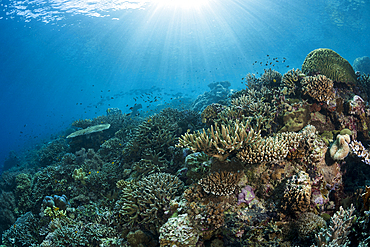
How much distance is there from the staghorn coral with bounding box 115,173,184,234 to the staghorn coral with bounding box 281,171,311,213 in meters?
2.74

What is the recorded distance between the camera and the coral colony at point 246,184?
3195 mm

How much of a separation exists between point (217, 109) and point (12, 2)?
34.3m

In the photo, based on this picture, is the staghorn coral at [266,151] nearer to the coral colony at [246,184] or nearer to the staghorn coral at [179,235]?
the coral colony at [246,184]

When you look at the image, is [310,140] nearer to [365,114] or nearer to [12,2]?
[365,114]

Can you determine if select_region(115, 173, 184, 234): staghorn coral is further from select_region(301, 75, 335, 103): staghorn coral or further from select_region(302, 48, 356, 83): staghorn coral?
select_region(302, 48, 356, 83): staghorn coral

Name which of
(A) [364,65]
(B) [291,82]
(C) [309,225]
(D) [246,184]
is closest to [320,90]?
(B) [291,82]

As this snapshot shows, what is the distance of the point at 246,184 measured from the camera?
3.77 metres

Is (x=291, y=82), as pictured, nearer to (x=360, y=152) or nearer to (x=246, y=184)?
(x=360, y=152)

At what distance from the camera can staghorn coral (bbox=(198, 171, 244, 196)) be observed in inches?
141

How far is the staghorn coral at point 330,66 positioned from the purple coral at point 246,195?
6.35 meters

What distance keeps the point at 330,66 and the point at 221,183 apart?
23.9ft

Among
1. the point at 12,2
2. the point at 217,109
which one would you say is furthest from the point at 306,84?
the point at 12,2

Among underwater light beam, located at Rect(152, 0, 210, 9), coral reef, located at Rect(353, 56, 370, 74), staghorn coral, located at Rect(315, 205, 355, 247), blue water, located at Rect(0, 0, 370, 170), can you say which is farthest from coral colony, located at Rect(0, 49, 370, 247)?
underwater light beam, located at Rect(152, 0, 210, 9)

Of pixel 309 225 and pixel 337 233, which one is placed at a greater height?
pixel 337 233
